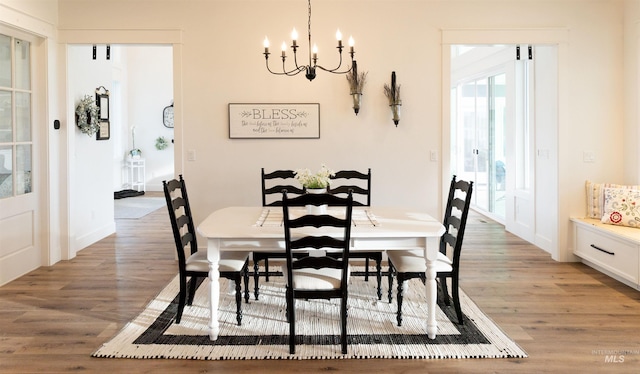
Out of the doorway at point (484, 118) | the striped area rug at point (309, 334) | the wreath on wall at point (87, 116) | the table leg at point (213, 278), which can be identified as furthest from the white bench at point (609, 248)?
the wreath on wall at point (87, 116)

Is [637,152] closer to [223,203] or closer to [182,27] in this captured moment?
[223,203]

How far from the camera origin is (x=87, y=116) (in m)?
5.63

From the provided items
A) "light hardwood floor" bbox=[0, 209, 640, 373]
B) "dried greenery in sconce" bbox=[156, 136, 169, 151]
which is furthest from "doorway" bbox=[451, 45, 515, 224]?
"dried greenery in sconce" bbox=[156, 136, 169, 151]

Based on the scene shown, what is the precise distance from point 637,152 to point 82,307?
197 inches

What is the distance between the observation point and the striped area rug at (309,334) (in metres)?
2.97

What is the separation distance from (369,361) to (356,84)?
9.66 feet

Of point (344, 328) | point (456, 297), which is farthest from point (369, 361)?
point (456, 297)

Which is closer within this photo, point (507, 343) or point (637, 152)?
point (507, 343)

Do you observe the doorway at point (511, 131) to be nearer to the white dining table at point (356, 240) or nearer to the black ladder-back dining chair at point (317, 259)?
the white dining table at point (356, 240)

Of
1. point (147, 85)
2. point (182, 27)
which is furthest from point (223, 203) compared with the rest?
point (147, 85)

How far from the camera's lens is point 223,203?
524 cm

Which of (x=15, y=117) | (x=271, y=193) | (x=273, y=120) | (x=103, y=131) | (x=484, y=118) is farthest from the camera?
(x=484, y=118)

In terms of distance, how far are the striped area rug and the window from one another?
185 centimetres

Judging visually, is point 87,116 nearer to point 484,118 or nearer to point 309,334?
point 309,334
